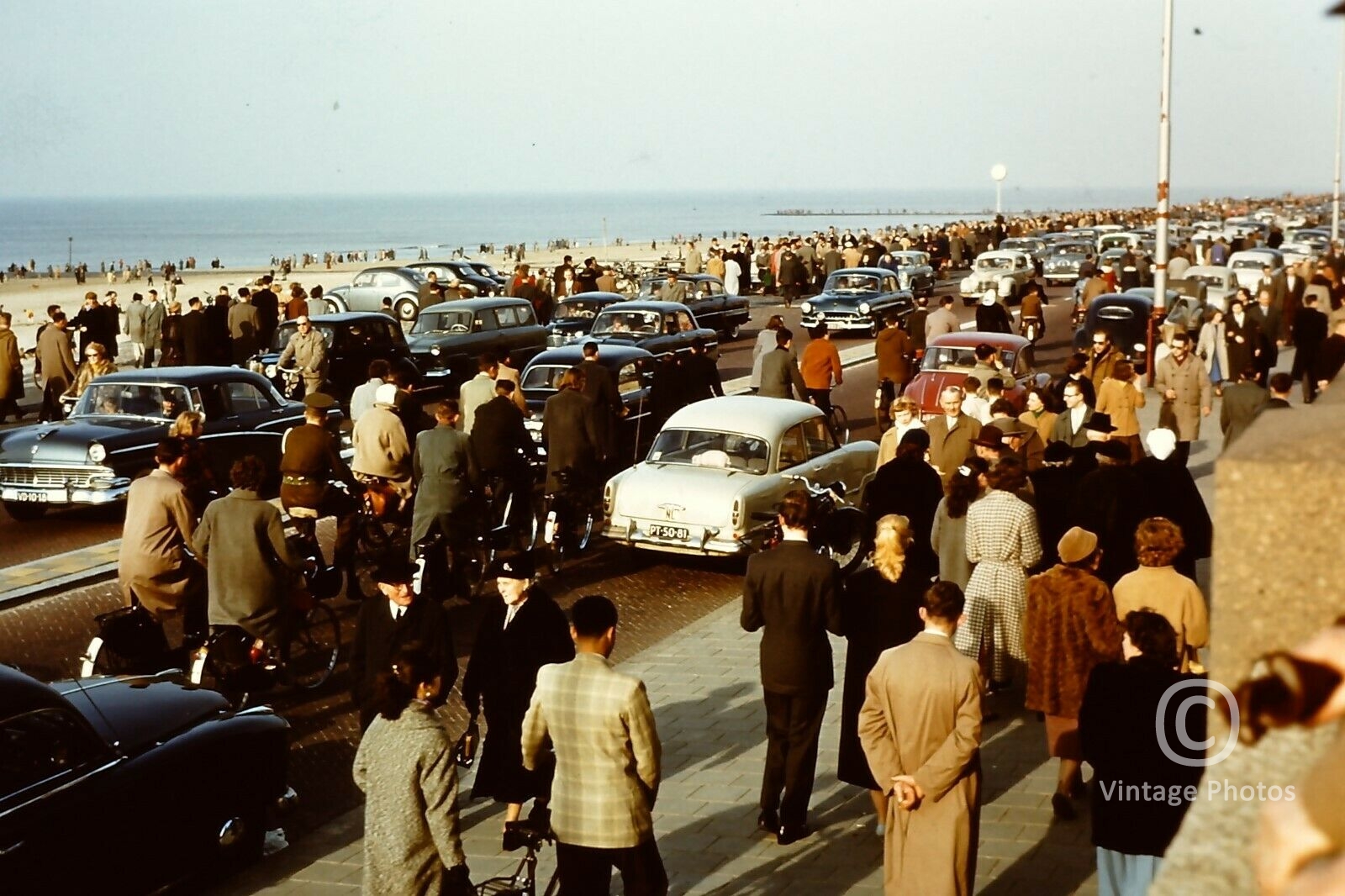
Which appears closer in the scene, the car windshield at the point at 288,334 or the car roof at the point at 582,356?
the car roof at the point at 582,356

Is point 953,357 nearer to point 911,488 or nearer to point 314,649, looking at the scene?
Answer: point 911,488

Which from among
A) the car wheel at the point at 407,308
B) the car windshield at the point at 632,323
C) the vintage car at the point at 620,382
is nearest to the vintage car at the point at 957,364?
the vintage car at the point at 620,382

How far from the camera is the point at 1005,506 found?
9.23m

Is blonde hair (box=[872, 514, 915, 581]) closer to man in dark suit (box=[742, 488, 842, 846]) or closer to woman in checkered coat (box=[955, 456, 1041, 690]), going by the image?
man in dark suit (box=[742, 488, 842, 846])

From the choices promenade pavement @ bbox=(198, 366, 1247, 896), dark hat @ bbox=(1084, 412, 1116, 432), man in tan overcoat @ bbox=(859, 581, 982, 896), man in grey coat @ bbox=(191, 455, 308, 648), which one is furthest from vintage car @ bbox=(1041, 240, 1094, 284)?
man in tan overcoat @ bbox=(859, 581, 982, 896)

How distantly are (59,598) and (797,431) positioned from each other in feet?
21.9

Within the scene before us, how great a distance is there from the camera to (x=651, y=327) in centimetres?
2706

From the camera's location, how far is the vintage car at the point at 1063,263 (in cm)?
5147

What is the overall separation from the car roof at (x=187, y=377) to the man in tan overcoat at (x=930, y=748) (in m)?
12.1

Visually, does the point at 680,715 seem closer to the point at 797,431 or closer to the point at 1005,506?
the point at 1005,506

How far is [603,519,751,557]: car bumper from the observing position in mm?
13672

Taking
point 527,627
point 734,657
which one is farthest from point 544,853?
point 734,657

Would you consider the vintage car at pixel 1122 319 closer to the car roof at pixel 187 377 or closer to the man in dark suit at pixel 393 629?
the car roof at pixel 187 377

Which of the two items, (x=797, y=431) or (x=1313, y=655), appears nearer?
(x=1313, y=655)
